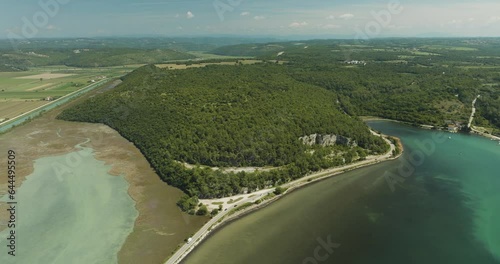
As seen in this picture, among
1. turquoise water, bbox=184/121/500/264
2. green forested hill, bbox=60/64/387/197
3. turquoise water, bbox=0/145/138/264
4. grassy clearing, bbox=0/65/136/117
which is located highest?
green forested hill, bbox=60/64/387/197

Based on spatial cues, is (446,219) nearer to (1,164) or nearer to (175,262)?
(175,262)

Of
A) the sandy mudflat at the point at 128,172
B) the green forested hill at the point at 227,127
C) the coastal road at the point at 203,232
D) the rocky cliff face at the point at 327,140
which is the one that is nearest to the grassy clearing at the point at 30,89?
the sandy mudflat at the point at 128,172

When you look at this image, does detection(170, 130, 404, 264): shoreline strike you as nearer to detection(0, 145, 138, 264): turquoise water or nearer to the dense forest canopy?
detection(0, 145, 138, 264): turquoise water

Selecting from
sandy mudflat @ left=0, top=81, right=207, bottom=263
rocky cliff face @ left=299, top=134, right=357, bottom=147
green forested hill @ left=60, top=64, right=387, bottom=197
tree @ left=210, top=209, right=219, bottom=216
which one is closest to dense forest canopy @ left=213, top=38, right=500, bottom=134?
green forested hill @ left=60, top=64, right=387, bottom=197

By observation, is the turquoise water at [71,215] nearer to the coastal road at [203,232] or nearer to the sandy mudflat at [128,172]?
the sandy mudflat at [128,172]

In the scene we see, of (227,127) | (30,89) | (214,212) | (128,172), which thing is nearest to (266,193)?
(214,212)

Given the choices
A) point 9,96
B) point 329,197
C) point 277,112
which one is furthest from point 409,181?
point 9,96

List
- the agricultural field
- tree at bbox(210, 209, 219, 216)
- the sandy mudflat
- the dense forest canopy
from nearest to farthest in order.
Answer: the sandy mudflat
tree at bbox(210, 209, 219, 216)
the dense forest canopy
the agricultural field
